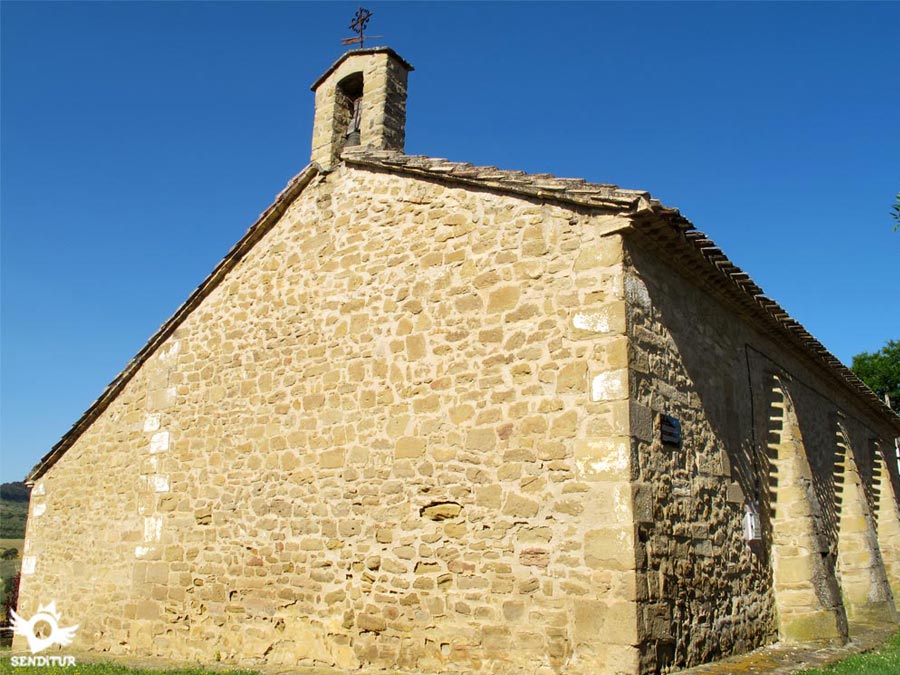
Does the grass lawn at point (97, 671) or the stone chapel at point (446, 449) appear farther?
the grass lawn at point (97, 671)

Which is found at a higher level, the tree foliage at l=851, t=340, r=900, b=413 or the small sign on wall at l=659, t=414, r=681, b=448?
the tree foliage at l=851, t=340, r=900, b=413

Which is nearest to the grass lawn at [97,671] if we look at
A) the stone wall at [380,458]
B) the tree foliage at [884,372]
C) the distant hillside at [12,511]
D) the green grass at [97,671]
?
the green grass at [97,671]

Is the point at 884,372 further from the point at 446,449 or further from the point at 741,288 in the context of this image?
the point at 446,449

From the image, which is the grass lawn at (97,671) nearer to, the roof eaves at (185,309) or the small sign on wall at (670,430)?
the roof eaves at (185,309)

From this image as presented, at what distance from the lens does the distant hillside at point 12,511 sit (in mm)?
31459

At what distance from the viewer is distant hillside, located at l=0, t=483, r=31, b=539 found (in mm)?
31459

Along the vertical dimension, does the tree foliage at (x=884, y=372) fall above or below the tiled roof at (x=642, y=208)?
above

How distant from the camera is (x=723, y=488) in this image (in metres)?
7.65

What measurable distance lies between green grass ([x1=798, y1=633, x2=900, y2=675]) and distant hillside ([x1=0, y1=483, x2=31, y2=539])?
31.6 metres

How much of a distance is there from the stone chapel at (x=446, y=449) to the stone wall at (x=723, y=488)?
1.5 inches

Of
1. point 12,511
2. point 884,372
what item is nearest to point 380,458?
point 884,372

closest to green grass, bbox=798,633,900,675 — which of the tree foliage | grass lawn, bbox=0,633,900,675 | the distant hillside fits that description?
grass lawn, bbox=0,633,900,675

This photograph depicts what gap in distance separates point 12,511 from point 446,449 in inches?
1404

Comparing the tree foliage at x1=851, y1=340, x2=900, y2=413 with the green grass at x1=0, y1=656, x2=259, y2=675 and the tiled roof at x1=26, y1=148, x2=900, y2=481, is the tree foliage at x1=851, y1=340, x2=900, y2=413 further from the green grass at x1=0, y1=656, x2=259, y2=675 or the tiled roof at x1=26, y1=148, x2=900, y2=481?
the green grass at x1=0, y1=656, x2=259, y2=675
